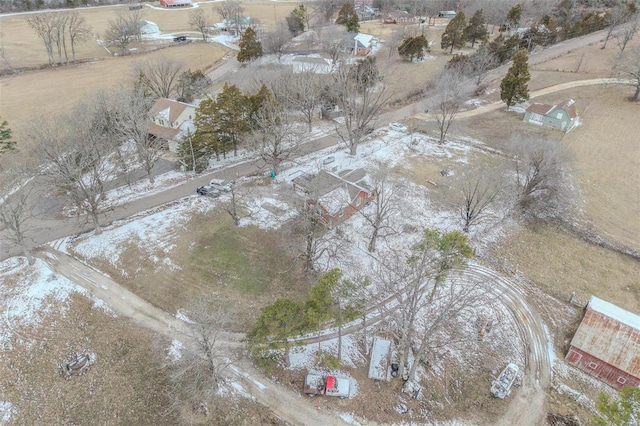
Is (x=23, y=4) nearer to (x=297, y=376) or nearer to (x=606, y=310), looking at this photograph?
(x=297, y=376)

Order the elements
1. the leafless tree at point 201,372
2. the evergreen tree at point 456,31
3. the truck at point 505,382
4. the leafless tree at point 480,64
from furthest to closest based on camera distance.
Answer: the evergreen tree at point 456,31 < the leafless tree at point 480,64 < the truck at point 505,382 < the leafless tree at point 201,372

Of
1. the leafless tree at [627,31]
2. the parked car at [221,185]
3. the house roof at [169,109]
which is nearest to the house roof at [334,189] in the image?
the parked car at [221,185]

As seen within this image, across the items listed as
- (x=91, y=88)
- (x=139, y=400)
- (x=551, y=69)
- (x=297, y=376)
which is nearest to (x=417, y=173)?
(x=297, y=376)

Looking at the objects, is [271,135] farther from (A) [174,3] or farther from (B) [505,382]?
(A) [174,3]

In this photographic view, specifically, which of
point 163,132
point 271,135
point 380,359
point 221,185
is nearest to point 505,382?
point 380,359

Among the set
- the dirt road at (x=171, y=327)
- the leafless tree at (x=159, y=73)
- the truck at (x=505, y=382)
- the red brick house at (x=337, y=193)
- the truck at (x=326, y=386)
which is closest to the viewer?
the dirt road at (x=171, y=327)

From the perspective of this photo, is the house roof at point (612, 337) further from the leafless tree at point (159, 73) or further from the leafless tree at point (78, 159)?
the leafless tree at point (159, 73)
